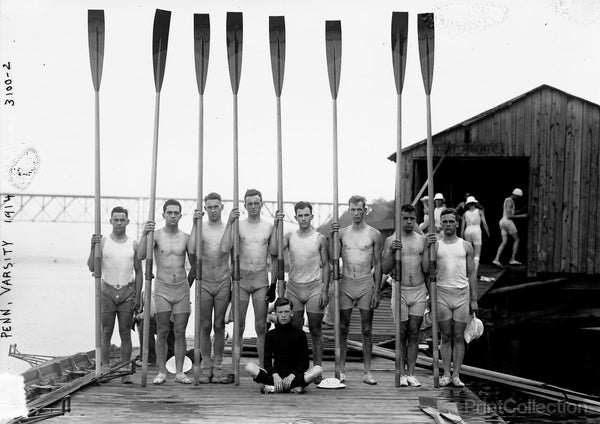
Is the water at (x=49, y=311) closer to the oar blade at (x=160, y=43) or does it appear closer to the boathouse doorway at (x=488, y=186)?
the oar blade at (x=160, y=43)

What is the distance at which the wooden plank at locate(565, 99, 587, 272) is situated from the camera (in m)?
18.5

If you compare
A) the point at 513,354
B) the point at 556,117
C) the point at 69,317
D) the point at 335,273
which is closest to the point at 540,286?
the point at 513,354

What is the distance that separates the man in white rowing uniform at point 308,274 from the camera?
Result: 322 inches

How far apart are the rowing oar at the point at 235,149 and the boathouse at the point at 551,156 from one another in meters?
10.2

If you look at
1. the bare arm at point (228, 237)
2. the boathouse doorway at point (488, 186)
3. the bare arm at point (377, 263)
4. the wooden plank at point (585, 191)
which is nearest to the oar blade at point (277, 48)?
the bare arm at point (228, 237)

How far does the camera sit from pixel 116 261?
8633mm

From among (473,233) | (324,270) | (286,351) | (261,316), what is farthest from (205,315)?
(473,233)

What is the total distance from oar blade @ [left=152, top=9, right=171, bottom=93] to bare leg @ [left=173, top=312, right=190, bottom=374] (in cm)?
261

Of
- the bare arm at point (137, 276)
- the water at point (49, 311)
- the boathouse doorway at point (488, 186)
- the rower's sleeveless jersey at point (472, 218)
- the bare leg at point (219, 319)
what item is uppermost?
the boathouse doorway at point (488, 186)

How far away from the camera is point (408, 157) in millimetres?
19188

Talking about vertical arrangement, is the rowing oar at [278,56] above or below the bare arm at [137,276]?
above

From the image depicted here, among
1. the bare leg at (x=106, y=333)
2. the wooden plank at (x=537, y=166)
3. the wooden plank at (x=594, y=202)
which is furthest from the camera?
the wooden plank at (x=537, y=166)

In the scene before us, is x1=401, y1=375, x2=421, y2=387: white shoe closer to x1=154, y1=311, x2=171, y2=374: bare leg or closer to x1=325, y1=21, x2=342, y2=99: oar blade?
x1=154, y1=311, x2=171, y2=374: bare leg

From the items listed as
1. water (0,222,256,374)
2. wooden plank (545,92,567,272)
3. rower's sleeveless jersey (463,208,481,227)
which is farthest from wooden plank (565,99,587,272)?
water (0,222,256,374)
